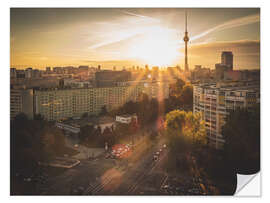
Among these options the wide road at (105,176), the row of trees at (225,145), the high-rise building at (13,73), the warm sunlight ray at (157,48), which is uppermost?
the warm sunlight ray at (157,48)

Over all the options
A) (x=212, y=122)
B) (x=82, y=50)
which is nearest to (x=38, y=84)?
(x=82, y=50)

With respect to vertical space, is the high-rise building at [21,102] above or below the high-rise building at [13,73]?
below

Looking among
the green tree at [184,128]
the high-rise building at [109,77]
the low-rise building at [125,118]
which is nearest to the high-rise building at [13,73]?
the high-rise building at [109,77]

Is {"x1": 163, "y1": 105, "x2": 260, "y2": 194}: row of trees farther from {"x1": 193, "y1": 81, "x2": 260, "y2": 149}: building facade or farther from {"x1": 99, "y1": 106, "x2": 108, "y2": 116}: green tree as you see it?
{"x1": 99, "y1": 106, "x2": 108, "y2": 116}: green tree

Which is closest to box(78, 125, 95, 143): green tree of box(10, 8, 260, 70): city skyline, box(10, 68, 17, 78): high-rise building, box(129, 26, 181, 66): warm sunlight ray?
box(10, 8, 260, 70): city skyline

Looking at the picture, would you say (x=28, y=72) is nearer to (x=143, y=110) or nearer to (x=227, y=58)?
(x=143, y=110)

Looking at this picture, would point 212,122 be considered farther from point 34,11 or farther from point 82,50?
point 34,11

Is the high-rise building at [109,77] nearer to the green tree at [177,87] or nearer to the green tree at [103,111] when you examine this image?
the green tree at [103,111]
